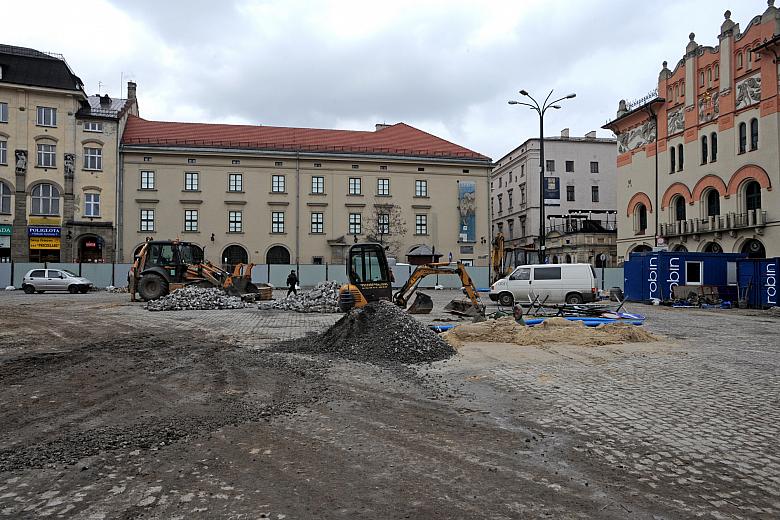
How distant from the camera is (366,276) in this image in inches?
668

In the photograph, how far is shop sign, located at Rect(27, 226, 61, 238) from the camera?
42.8m

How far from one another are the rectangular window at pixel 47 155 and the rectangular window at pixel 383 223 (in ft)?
86.6

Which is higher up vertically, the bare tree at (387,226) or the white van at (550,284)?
the bare tree at (387,226)

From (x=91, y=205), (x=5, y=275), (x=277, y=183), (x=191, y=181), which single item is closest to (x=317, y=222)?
(x=277, y=183)

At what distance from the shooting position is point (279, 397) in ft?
23.0

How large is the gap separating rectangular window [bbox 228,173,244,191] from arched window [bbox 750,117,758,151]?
122ft

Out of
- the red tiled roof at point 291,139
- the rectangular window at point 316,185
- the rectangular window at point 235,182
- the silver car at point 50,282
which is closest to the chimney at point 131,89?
the red tiled roof at point 291,139

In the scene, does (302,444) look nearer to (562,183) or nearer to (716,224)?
(716,224)

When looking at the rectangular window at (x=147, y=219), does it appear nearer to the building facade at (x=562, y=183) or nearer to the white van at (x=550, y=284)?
the white van at (x=550, y=284)

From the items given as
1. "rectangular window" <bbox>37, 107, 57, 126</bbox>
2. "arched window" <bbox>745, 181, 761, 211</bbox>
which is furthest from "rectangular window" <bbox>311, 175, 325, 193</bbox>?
"arched window" <bbox>745, 181, 761, 211</bbox>

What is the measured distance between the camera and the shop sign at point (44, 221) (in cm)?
4297

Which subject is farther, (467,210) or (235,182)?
(467,210)

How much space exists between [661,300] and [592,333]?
17550 millimetres

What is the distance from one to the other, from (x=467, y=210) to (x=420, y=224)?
4460 mm
